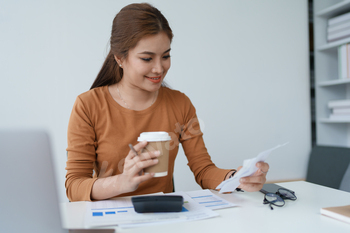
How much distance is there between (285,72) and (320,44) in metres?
0.46

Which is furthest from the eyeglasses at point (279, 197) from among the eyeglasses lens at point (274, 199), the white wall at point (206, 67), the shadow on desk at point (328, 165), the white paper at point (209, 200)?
the shadow on desk at point (328, 165)

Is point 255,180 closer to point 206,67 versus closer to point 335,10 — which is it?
point 206,67

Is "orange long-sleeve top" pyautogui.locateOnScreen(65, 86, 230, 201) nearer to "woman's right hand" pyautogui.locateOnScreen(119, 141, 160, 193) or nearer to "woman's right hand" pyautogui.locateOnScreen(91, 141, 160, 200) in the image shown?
"woman's right hand" pyautogui.locateOnScreen(91, 141, 160, 200)

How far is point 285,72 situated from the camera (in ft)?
8.84

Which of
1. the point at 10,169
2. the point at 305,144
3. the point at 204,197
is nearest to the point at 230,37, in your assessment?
the point at 305,144

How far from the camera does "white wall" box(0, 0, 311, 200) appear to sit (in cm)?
193

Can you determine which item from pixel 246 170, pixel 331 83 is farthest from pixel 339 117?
pixel 246 170

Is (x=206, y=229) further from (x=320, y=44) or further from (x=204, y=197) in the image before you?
(x=320, y=44)

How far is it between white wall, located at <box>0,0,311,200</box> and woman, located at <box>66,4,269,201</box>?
0.73m

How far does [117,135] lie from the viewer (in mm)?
1223

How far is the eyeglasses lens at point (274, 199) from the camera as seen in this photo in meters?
0.89

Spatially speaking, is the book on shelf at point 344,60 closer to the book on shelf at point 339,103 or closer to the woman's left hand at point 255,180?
the book on shelf at point 339,103

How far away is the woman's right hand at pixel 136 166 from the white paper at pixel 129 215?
7cm

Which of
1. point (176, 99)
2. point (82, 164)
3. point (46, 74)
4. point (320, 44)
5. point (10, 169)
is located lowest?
point (82, 164)
